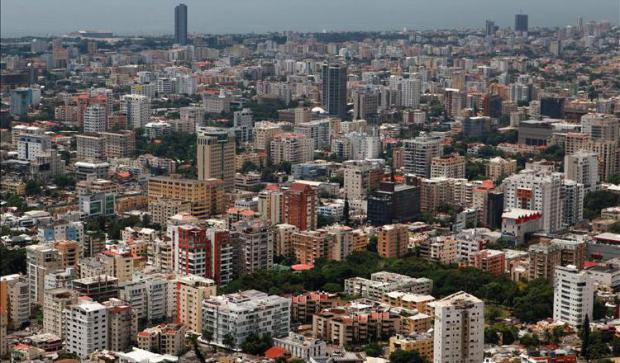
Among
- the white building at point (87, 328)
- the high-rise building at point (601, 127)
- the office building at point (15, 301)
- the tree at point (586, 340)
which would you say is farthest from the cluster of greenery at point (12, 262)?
the high-rise building at point (601, 127)

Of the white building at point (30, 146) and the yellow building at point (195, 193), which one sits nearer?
the yellow building at point (195, 193)

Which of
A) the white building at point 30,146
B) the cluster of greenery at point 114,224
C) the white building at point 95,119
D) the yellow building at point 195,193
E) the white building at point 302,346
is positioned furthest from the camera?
the white building at point 95,119

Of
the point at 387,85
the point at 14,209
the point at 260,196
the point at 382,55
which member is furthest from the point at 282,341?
the point at 382,55

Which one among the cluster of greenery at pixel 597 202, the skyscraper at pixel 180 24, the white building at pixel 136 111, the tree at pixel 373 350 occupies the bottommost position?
the tree at pixel 373 350

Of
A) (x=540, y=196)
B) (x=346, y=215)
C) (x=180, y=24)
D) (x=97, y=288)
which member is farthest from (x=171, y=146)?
(x=180, y=24)

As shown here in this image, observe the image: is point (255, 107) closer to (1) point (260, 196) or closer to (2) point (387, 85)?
(2) point (387, 85)

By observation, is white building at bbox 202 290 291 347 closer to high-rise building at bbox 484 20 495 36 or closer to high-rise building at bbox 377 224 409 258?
high-rise building at bbox 377 224 409 258

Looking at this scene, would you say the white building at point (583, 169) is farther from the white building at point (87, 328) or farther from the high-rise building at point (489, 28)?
the high-rise building at point (489, 28)
